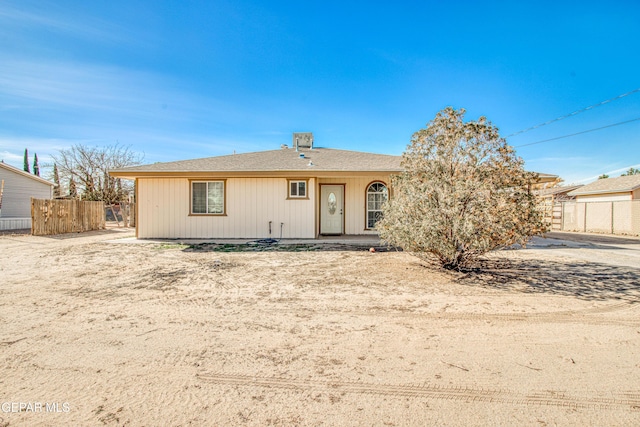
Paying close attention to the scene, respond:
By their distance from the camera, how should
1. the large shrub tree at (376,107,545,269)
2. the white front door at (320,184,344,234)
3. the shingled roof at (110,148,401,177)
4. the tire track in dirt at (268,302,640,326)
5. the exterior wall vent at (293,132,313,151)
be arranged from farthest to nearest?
the exterior wall vent at (293,132,313,151), the white front door at (320,184,344,234), the shingled roof at (110,148,401,177), the large shrub tree at (376,107,545,269), the tire track in dirt at (268,302,640,326)

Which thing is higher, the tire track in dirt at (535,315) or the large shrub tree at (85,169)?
the large shrub tree at (85,169)

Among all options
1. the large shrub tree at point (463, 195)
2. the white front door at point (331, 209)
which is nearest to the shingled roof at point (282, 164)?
the white front door at point (331, 209)

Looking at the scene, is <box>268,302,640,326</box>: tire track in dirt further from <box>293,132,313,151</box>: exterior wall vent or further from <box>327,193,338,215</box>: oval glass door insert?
<box>293,132,313,151</box>: exterior wall vent

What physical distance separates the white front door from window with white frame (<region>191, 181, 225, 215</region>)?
4.15 meters

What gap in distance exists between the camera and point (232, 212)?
12602 mm

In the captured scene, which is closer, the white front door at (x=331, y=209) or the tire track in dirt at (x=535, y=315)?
the tire track in dirt at (x=535, y=315)

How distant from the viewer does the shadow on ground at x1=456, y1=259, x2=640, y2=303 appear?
5230 mm

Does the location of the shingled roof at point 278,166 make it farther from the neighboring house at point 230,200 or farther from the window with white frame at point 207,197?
the window with white frame at point 207,197

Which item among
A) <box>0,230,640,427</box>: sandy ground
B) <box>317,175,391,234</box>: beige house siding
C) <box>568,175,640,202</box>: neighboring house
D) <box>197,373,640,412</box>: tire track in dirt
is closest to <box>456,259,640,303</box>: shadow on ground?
<box>0,230,640,427</box>: sandy ground

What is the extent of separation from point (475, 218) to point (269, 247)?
6598mm

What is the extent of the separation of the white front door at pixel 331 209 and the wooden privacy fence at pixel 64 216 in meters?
12.8

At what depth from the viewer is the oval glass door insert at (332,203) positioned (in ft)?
44.3

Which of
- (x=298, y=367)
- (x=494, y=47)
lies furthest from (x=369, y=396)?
(x=494, y=47)

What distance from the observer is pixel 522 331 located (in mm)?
3609
